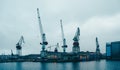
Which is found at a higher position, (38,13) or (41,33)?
(38,13)

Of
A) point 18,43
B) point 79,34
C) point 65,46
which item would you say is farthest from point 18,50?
point 79,34

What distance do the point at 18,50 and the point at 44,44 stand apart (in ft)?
116

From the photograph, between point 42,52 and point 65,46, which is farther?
point 65,46

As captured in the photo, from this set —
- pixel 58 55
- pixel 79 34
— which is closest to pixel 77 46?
pixel 79 34

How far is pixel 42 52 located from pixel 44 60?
651 centimetres

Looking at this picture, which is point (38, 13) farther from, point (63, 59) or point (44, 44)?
point (63, 59)

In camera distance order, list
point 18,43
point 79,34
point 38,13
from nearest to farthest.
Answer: point 38,13
point 79,34
point 18,43

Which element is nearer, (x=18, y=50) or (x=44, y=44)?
(x=44, y=44)

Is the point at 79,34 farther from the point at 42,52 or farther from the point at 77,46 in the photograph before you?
the point at 42,52

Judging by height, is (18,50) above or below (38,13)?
below

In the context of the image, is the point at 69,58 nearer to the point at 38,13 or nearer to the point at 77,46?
the point at 77,46

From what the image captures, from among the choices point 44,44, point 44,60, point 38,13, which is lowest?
point 44,60

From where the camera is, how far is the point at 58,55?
197875 millimetres

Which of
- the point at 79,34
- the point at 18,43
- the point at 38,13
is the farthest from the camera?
the point at 18,43
